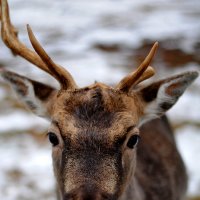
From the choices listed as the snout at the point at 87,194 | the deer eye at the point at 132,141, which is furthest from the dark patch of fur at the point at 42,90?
the snout at the point at 87,194

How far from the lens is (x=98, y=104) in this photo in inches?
175

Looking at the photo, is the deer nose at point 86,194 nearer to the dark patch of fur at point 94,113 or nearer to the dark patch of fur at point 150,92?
the dark patch of fur at point 94,113

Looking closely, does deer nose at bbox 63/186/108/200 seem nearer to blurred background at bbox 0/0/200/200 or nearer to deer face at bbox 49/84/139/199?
deer face at bbox 49/84/139/199

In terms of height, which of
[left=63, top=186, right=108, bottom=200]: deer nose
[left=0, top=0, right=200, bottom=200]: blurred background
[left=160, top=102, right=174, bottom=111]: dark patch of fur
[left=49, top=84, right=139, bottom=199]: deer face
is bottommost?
[left=63, top=186, right=108, bottom=200]: deer nose

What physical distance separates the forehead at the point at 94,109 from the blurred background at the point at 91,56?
3.52 m

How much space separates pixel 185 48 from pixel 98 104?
1017cm

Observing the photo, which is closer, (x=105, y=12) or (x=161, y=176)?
(x=161, y=176)

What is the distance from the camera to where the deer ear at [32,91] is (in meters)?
5.18

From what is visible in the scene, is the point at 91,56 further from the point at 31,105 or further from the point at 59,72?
the point at 59,72

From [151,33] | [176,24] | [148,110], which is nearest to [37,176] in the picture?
[148,110]

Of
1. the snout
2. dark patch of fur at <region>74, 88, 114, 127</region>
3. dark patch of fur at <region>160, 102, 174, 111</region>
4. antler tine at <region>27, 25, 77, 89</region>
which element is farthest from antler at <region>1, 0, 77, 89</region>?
the snout

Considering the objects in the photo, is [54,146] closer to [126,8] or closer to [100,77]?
[100,77]

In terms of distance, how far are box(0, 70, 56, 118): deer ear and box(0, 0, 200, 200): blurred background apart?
2927mm

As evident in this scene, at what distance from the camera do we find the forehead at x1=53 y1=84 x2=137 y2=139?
4352 millimetres
